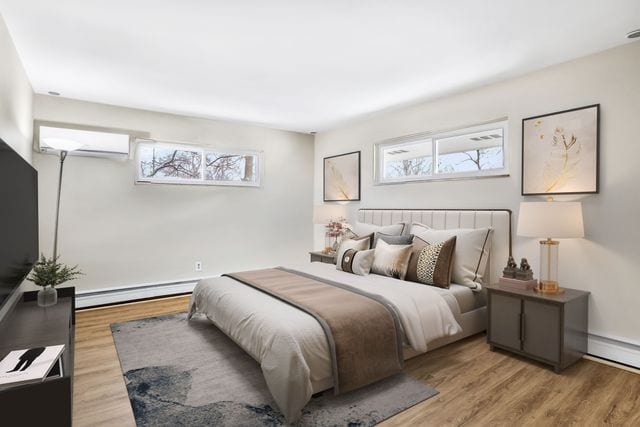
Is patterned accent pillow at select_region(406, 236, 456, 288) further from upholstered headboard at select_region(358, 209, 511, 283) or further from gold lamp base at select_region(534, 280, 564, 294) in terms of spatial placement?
gold lamp base at select_region(534, 280, 564, 294)

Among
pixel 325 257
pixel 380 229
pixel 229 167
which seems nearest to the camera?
pixel 380 229

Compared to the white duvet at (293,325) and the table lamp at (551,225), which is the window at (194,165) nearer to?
the white duvet at (293,325)

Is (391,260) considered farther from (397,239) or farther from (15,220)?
(15,220)

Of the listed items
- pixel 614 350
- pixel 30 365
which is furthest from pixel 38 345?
pixel 614 350

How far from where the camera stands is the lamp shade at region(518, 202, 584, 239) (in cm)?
257

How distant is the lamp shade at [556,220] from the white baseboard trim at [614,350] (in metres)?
0.89

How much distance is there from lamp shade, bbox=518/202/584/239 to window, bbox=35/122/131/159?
4326mm

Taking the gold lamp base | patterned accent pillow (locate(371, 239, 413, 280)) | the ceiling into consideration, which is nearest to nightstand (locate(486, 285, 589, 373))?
the gold lamp base

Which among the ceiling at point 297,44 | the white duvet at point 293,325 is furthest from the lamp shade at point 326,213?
the ceiling at point 297,44

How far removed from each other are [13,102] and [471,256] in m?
4.05

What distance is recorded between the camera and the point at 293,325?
2.14 m

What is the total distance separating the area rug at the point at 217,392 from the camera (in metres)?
1.98

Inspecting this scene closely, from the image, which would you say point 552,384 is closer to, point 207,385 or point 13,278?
point 207,385

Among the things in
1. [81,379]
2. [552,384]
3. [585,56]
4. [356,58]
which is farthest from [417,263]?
[81,379]
